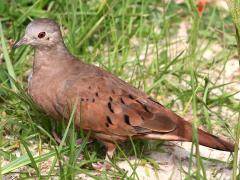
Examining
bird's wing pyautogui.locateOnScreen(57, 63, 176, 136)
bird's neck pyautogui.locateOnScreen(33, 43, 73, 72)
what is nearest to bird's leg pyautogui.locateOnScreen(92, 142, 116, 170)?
bird's wing pyautogui.locateOnScreen(57, 63, 176, 136)

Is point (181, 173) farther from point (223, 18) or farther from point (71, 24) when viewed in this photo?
point (223, 18)

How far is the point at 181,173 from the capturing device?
11.1ft

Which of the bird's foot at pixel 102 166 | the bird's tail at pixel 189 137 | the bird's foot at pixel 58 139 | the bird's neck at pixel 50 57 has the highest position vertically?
the bird's neck at pixel 50 57

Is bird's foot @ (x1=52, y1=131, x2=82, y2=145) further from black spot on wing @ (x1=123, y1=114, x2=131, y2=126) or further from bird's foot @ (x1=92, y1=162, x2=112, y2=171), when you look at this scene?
black spot on wing @ (x1=123, y1=114, x2=131, y2=126)

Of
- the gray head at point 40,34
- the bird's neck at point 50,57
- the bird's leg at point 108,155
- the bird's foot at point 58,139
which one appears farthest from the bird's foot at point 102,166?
the gray head at point 40,34

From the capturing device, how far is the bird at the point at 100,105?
10.7ft

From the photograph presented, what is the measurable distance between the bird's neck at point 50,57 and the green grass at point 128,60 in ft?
0.57

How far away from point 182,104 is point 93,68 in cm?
76

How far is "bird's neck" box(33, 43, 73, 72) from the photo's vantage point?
350cm

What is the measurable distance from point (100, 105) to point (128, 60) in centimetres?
112

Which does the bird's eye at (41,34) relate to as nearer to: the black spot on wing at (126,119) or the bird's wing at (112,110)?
the bird's wing at (112,110)

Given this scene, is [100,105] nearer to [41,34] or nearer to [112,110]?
[112,110]

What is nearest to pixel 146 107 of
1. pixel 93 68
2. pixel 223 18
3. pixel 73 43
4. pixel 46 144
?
pixel 93 68

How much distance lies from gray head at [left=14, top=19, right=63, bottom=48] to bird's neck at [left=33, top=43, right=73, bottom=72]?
0.12 feet
